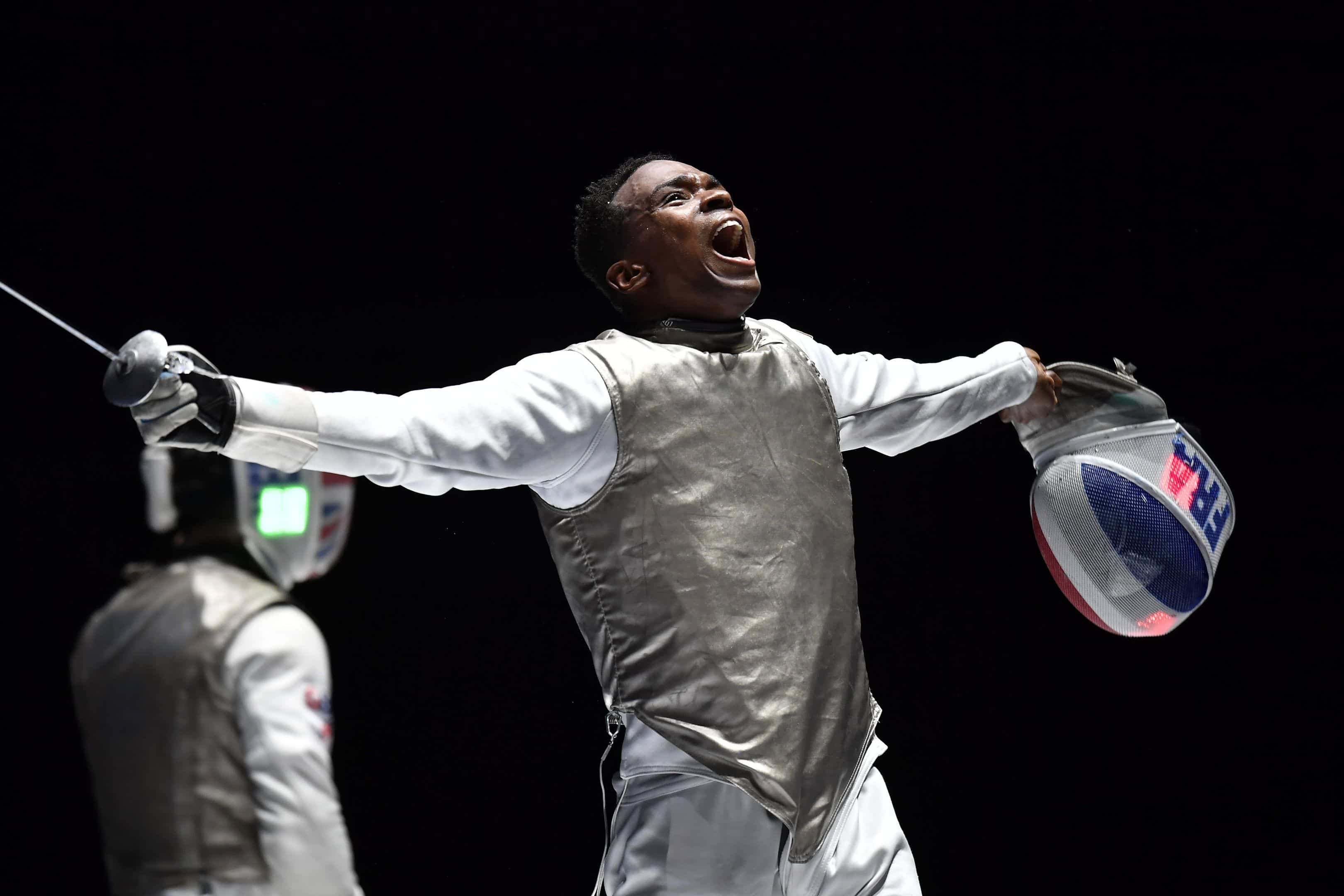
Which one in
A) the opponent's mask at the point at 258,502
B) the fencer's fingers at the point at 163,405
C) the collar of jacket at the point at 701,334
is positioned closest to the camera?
the fencer's fingers at the point at 163,405

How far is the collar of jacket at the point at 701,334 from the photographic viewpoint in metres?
2.18

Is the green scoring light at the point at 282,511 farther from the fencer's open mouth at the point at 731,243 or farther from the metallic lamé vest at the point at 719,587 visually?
the fencer's open mouth at the point at 731,243

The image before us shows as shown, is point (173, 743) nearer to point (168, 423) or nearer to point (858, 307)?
point (168, 423)

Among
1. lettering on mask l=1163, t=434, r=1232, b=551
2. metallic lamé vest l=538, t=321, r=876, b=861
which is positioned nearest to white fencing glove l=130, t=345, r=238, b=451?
metallic lamé vest l=538, t=321, r=876, b=861

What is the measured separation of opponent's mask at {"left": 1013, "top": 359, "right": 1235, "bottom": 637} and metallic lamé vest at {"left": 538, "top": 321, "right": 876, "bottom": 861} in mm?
482

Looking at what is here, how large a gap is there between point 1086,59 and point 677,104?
967 millimetres

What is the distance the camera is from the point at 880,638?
3.28 metres

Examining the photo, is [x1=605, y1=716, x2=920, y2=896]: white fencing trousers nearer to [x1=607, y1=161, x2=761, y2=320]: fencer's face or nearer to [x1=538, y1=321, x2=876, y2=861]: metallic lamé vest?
[x1=538, y1=321, x2=876, y2=861]: metallic lamé vest

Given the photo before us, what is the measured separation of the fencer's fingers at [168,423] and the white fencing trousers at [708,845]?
0.73 m

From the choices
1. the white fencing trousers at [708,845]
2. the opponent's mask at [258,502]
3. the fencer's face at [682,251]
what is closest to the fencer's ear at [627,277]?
the fencer's face at [682,251]

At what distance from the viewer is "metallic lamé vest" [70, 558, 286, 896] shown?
1.79 meters

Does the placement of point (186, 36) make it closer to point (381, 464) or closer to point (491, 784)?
point (381, 464)

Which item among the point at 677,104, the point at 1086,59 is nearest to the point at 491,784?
the point at 677,104

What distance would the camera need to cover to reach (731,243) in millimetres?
2297
